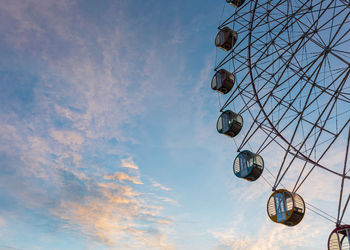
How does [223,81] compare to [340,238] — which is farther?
[223,81]

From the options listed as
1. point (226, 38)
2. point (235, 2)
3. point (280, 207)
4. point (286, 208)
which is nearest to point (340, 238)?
point (286, 208)

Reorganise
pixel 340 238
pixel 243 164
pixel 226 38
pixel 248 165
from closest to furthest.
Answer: pixel 340 238 < pixel 248 165 < pixel 243 164 < pixel 226 38

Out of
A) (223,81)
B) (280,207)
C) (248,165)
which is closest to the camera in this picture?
(280,207)

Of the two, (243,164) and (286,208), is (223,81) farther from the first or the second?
(286,208)

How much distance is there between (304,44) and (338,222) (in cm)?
872

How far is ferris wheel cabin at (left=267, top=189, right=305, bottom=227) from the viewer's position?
1502cm

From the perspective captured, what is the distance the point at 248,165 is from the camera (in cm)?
1880

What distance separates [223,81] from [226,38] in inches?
146

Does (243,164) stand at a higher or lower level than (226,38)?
lower

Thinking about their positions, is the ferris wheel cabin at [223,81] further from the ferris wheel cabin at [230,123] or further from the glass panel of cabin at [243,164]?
the glass panel of cabin at [243,164]

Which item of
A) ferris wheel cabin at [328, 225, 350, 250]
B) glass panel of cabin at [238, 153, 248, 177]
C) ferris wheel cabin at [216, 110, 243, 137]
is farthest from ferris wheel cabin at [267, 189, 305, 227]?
ferris wheel cabin at [216, 110, 243, 137]

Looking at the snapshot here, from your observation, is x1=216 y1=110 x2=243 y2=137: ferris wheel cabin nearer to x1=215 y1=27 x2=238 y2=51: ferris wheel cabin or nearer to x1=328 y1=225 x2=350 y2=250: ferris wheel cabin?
x1=215 y1=27 x2=238 y2=51: ferris wheel cabin

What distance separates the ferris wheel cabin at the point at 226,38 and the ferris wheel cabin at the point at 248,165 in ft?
29.8

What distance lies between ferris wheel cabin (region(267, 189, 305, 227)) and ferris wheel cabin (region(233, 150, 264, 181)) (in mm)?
2738
